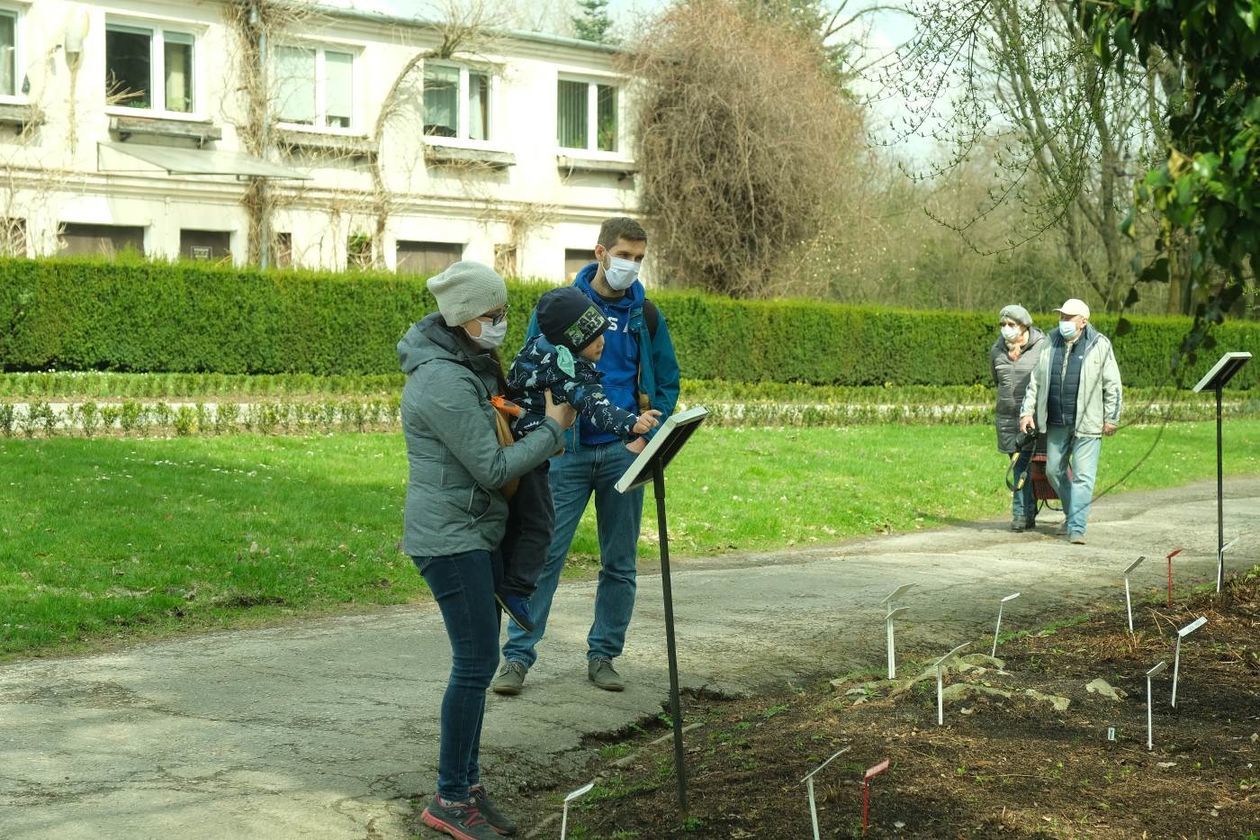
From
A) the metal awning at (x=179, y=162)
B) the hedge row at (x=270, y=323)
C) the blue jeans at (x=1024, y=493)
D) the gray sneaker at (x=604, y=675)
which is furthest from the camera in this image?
the metal awning at (x=179, y=162)

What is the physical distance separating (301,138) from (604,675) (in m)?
22.2

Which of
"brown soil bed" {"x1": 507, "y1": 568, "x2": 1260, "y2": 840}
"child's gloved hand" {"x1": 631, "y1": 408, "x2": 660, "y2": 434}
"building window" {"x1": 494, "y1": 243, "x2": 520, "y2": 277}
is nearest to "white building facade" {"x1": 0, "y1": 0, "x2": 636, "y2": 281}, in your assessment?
"building window" {"x1": 494, "y1": 243, "x2": 520, "y2": 277}

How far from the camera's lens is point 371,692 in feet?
21.6

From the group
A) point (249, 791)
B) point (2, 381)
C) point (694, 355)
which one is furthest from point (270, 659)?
point (694, 355)

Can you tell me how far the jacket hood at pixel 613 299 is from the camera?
6637 millimetres

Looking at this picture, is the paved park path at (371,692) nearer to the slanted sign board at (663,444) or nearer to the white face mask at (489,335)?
the slanted sign board at (663,444)

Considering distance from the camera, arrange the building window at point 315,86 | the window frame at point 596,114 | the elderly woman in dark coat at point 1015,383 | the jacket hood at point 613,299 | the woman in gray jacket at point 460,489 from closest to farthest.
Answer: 1. the woman in gray jacket at point 460,489
2. the jacket hood at point 613,299
3. the elderly woman in dark coat at point 1015,383
4. the building window at point 315,86
5. the window frame at point 596,114

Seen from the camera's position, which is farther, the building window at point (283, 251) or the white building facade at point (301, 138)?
the building window at point (283, 251)

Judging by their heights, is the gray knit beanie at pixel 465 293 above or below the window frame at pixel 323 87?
below

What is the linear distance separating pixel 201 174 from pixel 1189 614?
21043 mm

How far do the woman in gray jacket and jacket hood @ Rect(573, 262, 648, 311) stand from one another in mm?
1737

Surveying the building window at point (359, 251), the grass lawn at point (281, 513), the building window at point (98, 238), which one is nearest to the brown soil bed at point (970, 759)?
the grass lawn at point (281, 513)

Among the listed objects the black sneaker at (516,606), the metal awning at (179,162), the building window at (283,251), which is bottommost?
the black sneaker at (516,606)

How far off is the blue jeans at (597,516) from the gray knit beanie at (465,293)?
1.83 metres
